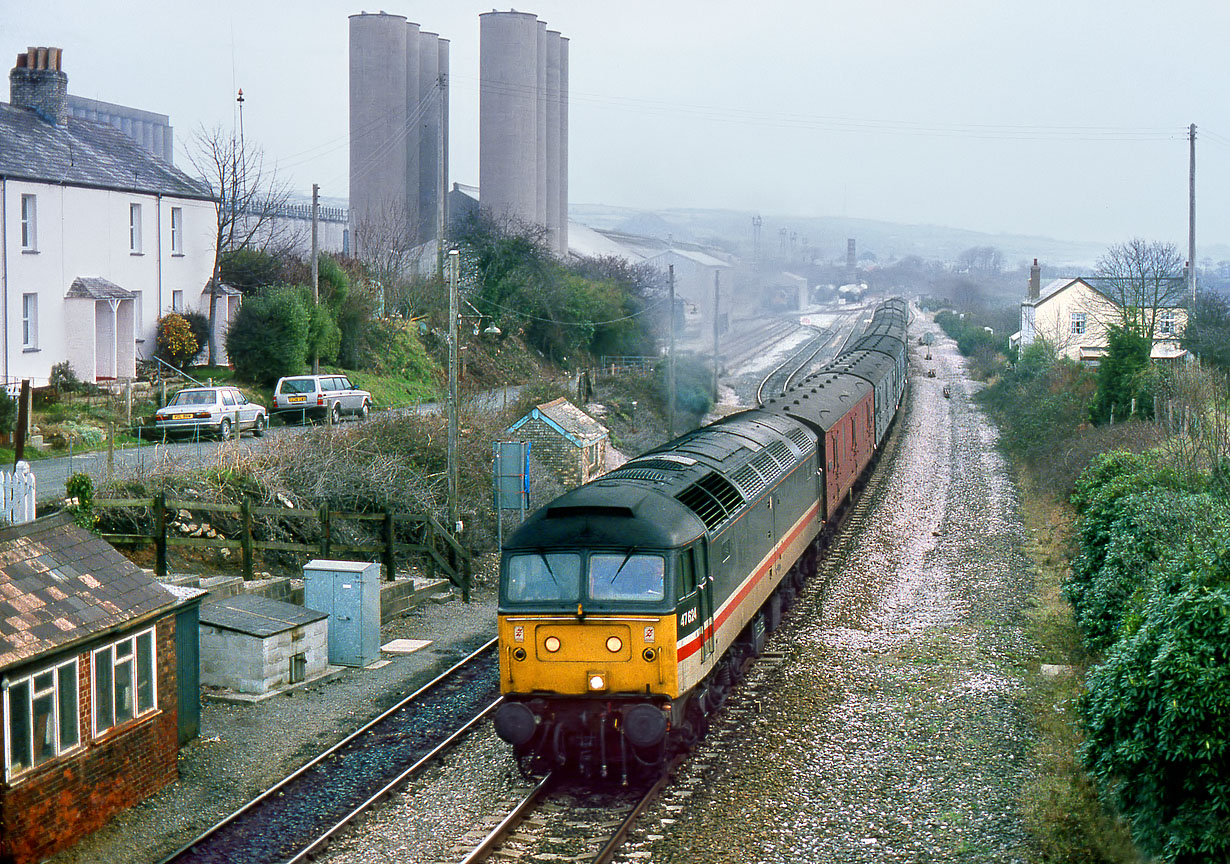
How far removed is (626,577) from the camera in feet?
37.6

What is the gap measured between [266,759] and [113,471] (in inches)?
386

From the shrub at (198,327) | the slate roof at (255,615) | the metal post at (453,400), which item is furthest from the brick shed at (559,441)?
the shrub at (198,327)

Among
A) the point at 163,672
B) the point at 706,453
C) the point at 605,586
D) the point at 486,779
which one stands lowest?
the point at 486,779

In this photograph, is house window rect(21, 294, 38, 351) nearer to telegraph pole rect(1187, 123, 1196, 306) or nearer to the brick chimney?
the brick chimney

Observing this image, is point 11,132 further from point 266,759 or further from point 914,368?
point 914,368

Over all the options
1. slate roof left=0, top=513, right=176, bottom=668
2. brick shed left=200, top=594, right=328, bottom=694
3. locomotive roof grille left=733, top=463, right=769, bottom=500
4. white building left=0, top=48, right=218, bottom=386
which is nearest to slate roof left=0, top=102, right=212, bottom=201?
white building left=0, top=48, right=218, bottom=386

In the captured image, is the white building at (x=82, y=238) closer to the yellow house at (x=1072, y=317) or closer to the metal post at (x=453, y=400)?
the metal post at (x=453, y=400)

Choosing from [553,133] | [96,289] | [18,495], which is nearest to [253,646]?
[18,495]

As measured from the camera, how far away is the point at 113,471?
2039 centimetres

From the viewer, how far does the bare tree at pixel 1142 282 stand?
47.5m

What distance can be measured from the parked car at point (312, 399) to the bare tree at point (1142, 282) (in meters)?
28.5

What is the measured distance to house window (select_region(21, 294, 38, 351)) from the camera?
3008 cm

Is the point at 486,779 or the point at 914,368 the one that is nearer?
the point at 486,779

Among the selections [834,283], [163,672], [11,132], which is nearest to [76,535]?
[163,672]
